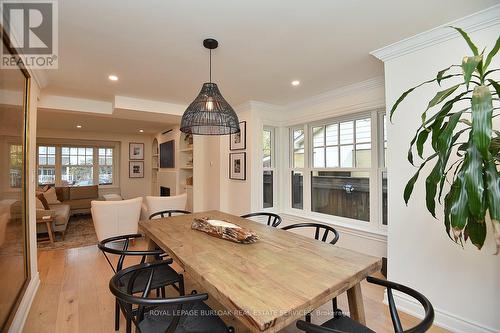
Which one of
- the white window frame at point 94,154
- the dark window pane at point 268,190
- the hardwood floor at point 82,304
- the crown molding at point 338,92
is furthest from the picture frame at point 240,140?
the white window frame at point 94,154

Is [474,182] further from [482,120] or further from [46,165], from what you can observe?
[46,165]

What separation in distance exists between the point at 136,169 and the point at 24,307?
6060 millimetres

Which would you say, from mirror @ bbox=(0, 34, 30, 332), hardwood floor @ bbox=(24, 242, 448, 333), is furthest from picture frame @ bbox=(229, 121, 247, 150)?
mirror @ bbox=(0, 34, 30, 332)

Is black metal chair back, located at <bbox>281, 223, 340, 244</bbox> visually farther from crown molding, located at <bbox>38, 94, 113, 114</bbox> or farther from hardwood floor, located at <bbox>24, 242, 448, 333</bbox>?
crown molding, located at <bbox>38, 94, 113, 114</bbox>

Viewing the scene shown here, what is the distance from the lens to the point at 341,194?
344 cm

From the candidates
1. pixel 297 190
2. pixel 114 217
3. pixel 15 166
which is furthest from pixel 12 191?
pixel 297 190

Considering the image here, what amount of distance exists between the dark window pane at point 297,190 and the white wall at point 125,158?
552 centimetres

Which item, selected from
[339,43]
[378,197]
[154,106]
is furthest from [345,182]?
[154,106]

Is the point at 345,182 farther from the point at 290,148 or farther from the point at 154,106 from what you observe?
the point at 154,106

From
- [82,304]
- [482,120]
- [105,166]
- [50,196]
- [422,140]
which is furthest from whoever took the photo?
[105,166]

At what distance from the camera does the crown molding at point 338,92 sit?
9.23 feet

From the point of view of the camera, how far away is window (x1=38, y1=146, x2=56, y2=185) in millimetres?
6590

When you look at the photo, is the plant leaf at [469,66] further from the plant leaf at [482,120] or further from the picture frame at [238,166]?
the picture frame at [238,166]
